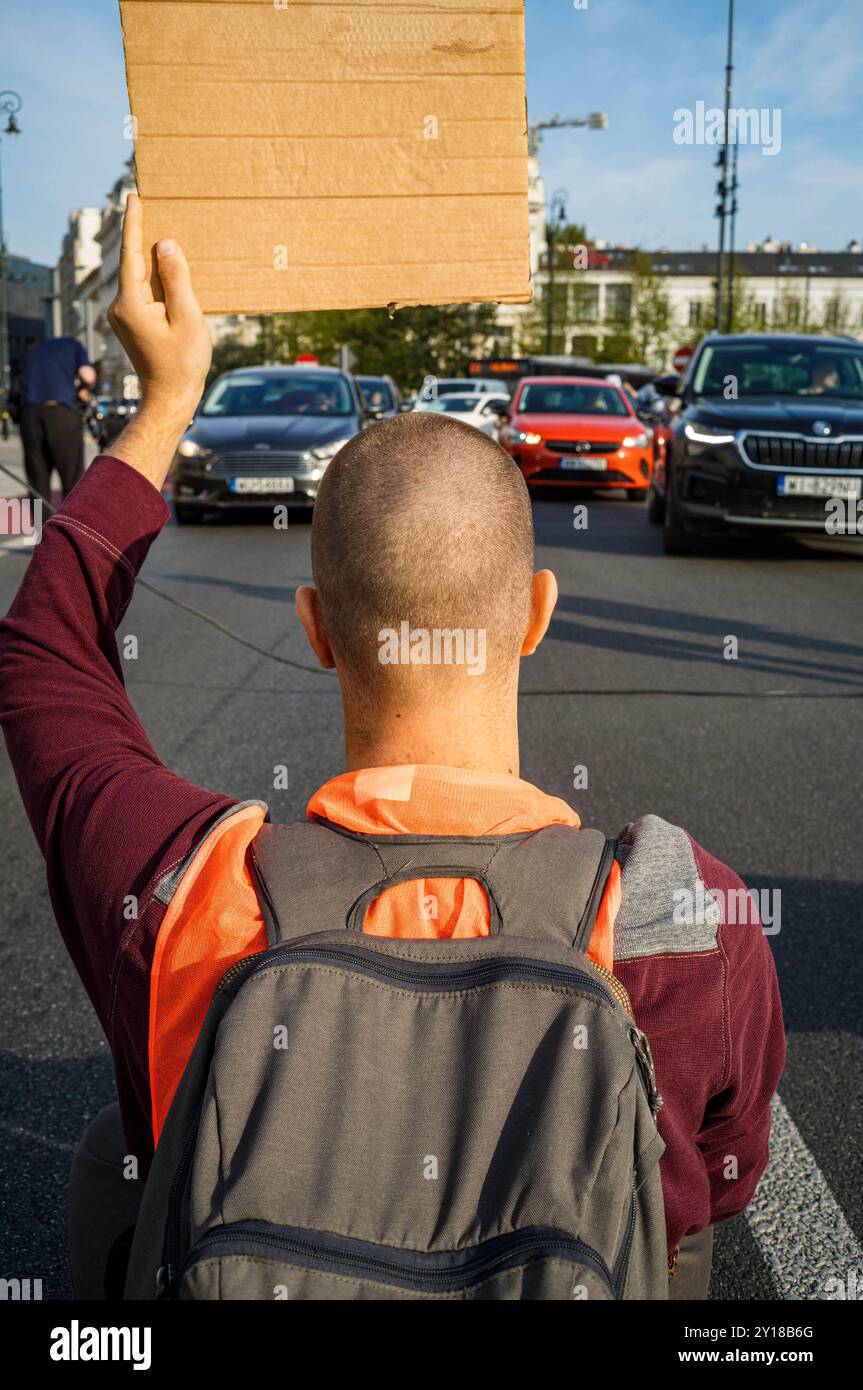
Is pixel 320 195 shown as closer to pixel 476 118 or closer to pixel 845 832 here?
pixel 476 118

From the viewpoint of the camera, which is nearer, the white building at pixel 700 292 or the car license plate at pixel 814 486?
the car license plate at pixel 814 486

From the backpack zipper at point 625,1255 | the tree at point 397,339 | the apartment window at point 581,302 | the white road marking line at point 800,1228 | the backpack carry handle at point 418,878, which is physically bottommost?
the white road marking line at point 800,1228

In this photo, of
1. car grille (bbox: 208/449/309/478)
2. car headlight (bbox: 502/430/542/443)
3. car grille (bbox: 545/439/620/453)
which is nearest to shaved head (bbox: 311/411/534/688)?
car grille (bbox: 208/449/309/478)

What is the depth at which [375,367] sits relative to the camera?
71562 millimetres

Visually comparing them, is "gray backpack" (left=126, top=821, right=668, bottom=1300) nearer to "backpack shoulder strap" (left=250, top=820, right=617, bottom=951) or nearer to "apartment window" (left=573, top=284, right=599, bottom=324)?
"backpack shoulder strap" (left=250, top=820, right=617, bottom=951)

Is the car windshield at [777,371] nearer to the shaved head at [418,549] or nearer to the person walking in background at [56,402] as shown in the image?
the person walking in background at [56,402]

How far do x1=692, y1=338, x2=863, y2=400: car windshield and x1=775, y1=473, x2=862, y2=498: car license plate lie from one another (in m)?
1.44

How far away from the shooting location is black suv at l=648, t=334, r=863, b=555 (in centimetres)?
1184

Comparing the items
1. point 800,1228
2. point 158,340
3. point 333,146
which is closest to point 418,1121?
point 158,340

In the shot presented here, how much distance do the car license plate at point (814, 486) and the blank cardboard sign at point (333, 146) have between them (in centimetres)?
1058

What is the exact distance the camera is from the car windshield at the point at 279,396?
17.0 metres

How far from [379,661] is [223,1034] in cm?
42

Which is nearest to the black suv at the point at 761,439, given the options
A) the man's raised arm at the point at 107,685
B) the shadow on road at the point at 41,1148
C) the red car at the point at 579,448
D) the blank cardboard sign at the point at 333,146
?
the red car at the point at 579,448

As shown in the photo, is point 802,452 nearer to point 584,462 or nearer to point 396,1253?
point 584,462
